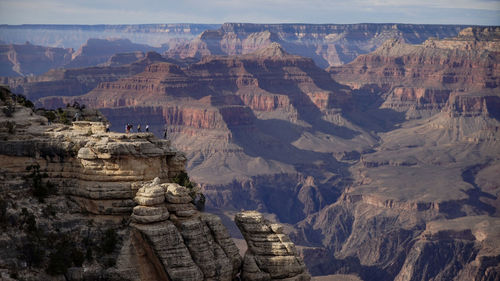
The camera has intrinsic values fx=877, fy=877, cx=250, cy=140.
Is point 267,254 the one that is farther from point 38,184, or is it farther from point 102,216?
point 38,184

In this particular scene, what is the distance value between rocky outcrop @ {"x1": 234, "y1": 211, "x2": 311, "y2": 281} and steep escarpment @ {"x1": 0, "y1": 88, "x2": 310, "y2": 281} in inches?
4.7

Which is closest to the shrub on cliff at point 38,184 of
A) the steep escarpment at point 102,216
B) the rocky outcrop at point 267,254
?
the steep escarpment at point 102,216

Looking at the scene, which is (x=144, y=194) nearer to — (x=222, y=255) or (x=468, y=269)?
(x=222, y=255)

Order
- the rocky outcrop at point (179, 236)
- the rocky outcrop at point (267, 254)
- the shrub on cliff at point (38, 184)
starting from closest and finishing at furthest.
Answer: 1. the rocky outcrop at point (179, 236)
2. the shrub on cliff at point (38, 184)
3. the rocky outcrop at point (267, 254)

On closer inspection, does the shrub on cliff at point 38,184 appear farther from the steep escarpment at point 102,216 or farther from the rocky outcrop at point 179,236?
the rocky outcrop at point 179,236

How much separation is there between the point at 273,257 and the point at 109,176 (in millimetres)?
9868

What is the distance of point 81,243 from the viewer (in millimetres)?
44625

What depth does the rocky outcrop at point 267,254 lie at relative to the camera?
47.1 metres

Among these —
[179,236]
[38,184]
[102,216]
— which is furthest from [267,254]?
[38,184]

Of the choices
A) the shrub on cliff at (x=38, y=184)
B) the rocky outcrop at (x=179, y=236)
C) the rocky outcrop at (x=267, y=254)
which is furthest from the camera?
the rocky outcrop at (x=267, y=254)

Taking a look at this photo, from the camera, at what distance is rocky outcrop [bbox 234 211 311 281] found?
155ft

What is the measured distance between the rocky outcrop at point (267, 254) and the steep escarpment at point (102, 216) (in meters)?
0.12

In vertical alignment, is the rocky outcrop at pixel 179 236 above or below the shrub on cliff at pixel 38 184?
below

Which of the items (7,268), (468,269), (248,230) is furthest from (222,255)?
(468,269)
